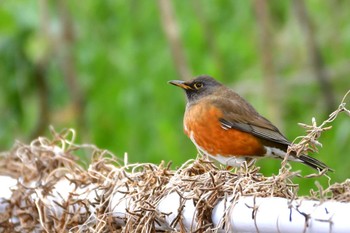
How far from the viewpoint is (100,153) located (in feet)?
11.9

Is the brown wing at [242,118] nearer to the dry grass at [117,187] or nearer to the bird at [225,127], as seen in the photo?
the bird at [225,127]

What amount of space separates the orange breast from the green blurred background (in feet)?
4.44

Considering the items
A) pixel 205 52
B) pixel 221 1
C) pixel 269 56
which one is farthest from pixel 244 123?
pixel 221 1

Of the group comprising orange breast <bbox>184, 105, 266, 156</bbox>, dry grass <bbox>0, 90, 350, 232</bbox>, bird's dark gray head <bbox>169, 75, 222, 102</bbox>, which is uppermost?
bird's dark gray head <bbox>169, 75, 222, 102</bbox>

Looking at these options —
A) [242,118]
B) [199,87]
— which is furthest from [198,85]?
[242,118]

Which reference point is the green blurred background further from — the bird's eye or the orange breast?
the orange breast

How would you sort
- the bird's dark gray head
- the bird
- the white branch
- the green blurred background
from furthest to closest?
the green blurred background → the bird's dark gray head → the bird → the white branch

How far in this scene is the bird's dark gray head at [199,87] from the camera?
5.46m

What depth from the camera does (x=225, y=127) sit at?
203 inches

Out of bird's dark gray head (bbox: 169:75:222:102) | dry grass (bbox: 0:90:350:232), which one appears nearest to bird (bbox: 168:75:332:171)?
bird's dark gray head (bbox: 169:75:222:102)

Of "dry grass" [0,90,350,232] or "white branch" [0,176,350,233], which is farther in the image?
"dry grass" [0,90,350,232]

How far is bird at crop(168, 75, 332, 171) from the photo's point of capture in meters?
4.88

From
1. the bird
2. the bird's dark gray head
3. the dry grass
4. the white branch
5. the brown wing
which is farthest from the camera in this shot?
the bird's dark gray head

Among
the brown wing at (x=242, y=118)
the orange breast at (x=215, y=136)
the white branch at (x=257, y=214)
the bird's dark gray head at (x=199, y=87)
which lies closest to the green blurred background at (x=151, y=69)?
the bird's dark gray head at (x=199, y=87)
